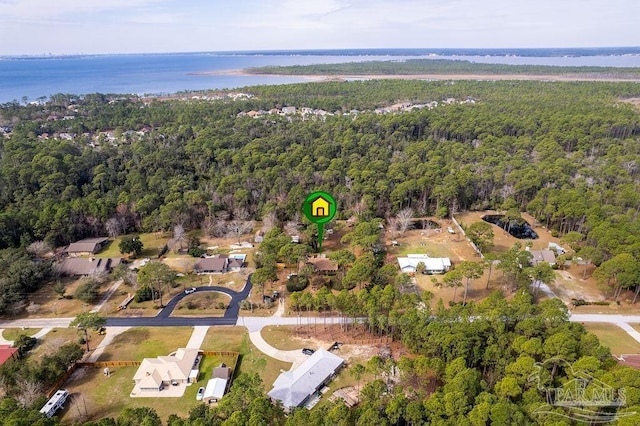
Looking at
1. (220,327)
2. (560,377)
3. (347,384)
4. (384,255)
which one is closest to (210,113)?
(384,255)

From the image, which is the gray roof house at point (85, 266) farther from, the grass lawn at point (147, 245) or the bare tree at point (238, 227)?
the bare tree at point (238, 227)

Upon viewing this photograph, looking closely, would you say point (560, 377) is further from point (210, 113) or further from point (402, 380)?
point (210, 113)

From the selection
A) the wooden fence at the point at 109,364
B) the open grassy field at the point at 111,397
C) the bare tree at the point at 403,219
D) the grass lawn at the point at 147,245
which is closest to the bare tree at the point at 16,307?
the wooden fence at the point at 109,364

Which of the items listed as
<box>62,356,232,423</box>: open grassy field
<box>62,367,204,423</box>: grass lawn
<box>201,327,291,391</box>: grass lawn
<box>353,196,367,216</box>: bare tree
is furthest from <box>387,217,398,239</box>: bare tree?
<box>62,367,204,423</box>: grass lawn

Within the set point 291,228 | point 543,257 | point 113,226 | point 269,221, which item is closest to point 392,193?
point 291,228

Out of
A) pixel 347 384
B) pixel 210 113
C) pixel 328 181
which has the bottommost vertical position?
pixel 347 384

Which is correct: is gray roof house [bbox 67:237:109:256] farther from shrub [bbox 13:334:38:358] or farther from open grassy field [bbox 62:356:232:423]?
open grassy field [bbox 62:356:232:423]

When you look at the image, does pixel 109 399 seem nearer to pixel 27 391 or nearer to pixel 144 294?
pixel 27 391
